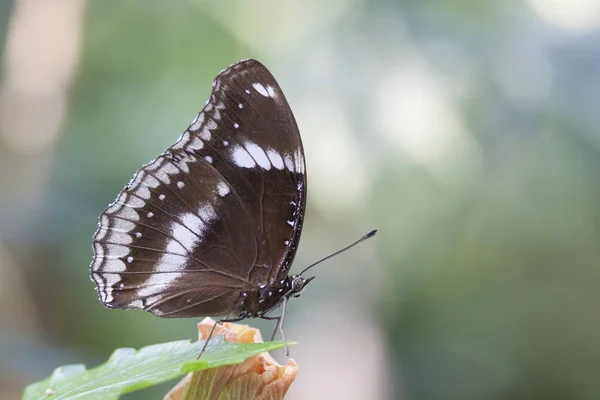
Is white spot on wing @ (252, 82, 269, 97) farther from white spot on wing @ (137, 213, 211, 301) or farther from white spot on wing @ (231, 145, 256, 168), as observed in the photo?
white spot on wing @ (137, 213, 211, 301)

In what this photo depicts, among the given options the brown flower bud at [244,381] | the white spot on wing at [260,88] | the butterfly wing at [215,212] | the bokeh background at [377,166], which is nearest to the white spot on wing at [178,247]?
the butterfly wing at [215,212]

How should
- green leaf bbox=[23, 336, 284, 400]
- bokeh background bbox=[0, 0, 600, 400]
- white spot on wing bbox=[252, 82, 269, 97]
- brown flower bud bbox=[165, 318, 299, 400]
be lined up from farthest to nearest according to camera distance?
bokeh background bbox=[0, 0, 600, 400], white spot on wing bbox=[252, 82, 269, 97], brown flower bud bbox=[165, 318, 299, 400], green leaf bbox=[23, 336, 284, 400]

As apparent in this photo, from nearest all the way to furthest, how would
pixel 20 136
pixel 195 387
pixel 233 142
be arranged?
pixel 195 387
pixel 233 142
pixel 20 136

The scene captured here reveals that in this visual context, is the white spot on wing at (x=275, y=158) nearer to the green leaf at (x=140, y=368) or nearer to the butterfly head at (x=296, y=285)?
the butterfly head at (x=296, y=285)

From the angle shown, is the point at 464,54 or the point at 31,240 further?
the point at 464,54

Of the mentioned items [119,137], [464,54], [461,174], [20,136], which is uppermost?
[20,136]

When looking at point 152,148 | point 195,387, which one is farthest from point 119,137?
point 195,387

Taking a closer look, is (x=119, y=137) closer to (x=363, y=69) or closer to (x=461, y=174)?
(x=363, y=69)

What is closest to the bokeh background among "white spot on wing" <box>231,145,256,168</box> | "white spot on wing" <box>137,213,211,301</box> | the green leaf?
"white spot on wing" <box>137,213,211,301</box>
